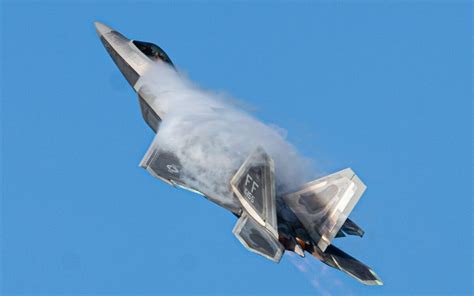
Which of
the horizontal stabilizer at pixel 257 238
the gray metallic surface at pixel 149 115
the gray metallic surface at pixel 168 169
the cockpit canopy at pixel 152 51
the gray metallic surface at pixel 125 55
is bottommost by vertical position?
the horizontal stabilizer at pixel 257 238

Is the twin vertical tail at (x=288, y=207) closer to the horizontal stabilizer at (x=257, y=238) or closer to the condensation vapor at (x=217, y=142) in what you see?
the horizontal stabilizer at (x=257, y=238)

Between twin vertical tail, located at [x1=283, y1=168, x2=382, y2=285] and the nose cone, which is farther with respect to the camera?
the nose cone

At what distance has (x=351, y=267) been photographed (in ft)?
106

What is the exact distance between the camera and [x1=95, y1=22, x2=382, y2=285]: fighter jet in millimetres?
30125

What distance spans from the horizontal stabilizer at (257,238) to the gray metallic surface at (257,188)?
189mm

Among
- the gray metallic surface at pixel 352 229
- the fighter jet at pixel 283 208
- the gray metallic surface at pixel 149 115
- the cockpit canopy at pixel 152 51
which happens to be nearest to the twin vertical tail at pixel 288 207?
the fighter jet at pixel 283 208

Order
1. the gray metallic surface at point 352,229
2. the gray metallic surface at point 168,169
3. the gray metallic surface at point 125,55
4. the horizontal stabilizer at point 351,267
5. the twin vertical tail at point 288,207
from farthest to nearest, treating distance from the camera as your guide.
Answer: the gray metallic surface at point 125,55, the gray metallic surface at point 352,229, the horizontal stabilizer at point 351,267, the gray metallic surface at point 168,169, the twin vertical tail at point 288,207

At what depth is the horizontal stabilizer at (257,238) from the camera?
2956cm

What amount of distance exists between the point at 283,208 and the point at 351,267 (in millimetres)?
3038

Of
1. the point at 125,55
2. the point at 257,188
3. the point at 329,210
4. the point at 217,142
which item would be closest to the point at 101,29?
the point at 125,55

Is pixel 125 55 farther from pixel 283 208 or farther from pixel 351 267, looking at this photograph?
pixel 351 267

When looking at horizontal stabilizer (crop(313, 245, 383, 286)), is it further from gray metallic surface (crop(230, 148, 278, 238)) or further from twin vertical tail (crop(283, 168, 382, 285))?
gray metallic surface (crop(230, 148, 278, 238))

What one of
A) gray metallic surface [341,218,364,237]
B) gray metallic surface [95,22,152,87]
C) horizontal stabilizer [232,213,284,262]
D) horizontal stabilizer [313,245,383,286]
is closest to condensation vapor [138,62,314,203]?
horizontal stabilizer [232,213,284,262]

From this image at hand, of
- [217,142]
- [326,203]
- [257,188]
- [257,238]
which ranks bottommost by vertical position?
[257,238]
